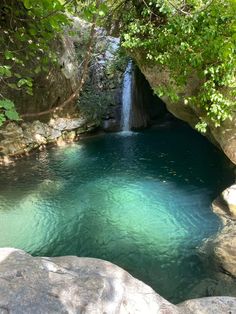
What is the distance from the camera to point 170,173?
965 cm

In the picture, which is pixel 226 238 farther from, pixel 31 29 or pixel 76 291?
pixel 31 29

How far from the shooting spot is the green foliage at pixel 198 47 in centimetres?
641

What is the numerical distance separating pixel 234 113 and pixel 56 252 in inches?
187

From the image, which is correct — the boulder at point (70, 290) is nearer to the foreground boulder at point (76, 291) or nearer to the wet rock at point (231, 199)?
the foreground boulder at point (76, 291)

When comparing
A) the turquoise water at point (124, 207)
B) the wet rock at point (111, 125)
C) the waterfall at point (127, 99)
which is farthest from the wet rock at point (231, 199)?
the waterfall at point (127, 99)

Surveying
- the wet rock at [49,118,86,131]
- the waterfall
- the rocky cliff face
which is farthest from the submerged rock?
the waterfall

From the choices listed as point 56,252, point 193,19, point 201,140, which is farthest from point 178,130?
point 56,252

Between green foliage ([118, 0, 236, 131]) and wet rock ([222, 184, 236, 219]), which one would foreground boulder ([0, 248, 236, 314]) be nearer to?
wet rock ([222, 184, 236, 219])

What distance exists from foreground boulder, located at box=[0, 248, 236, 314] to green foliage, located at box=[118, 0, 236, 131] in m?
4.58

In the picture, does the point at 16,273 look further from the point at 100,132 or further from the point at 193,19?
the point at 100,132

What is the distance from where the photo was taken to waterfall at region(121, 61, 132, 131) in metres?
15.5

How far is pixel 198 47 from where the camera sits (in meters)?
6.92

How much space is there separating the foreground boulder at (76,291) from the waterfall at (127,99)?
12.4 metres

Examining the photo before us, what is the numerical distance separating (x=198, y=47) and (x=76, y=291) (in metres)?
5.74
